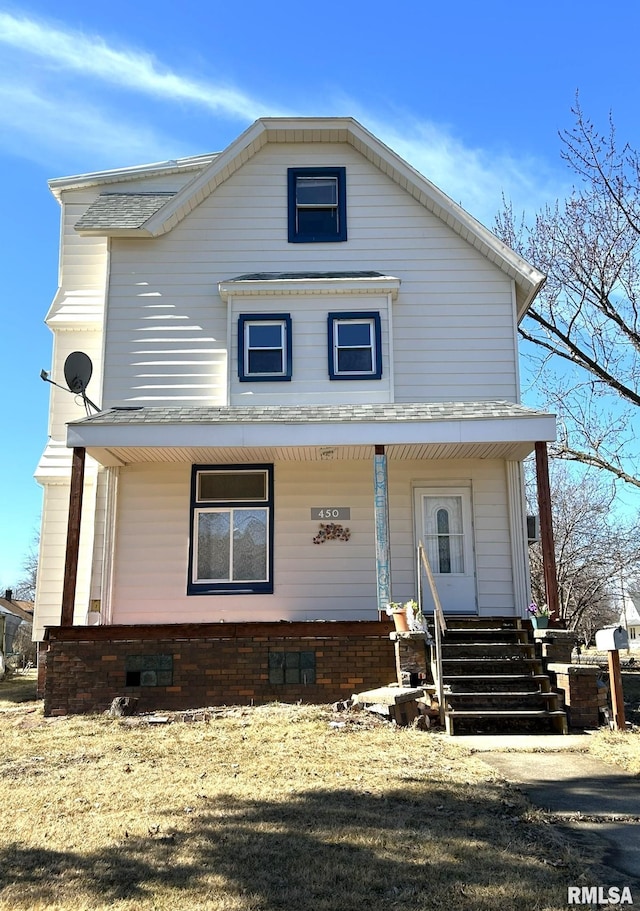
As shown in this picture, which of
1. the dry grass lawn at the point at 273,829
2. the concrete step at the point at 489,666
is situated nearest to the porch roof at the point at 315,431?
Answer: the concrete step at the point at 489,666

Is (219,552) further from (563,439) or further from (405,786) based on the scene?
(563,439)

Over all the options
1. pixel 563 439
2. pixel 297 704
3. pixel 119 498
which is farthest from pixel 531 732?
pixel 563 439

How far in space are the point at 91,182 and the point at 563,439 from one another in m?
12.1

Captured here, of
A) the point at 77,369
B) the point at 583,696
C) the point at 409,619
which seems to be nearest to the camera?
the point at 583,696

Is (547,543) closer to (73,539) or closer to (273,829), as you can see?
(73,539)

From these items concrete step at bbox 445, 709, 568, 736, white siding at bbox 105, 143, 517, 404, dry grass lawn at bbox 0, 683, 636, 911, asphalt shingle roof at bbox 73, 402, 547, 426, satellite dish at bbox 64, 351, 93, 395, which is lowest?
dry grass lawn at bbox 0, 683, 636, 911

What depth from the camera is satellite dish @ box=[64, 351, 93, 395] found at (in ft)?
42.8

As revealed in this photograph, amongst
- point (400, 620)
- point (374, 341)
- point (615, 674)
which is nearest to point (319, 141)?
point (374, 341)

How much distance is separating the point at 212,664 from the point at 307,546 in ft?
8.82

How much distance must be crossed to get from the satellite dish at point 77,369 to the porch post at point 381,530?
5052mm

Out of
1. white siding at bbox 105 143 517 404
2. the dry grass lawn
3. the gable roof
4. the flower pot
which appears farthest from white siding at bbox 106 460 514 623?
the dry grass lawn

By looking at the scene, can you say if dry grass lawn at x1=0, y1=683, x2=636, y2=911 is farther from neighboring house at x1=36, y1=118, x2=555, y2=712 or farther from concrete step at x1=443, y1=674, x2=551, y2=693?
neighboring house at x1=36, y1=118, x2=555, y2=712

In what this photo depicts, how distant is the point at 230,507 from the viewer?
41.2ft

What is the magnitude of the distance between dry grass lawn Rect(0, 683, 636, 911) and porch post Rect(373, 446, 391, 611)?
9.49ft
